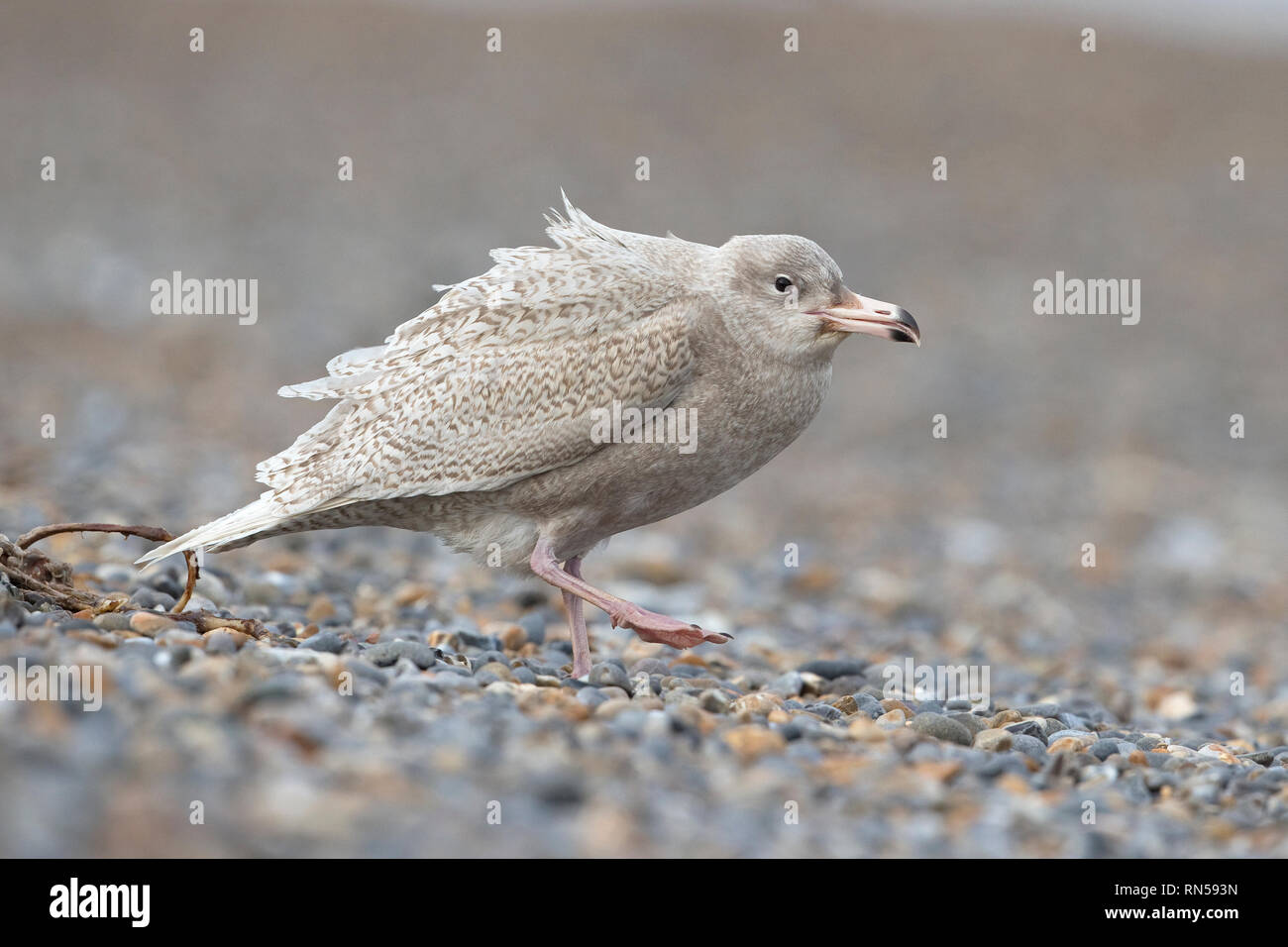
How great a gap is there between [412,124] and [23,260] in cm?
1149

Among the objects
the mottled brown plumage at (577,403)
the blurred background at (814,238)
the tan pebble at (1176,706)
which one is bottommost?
the tan pebble at (1176,706)

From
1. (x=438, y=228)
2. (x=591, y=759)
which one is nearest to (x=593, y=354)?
(x=591, y=759)

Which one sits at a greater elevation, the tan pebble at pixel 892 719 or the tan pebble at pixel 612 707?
the tan pebble at pixel 612 707

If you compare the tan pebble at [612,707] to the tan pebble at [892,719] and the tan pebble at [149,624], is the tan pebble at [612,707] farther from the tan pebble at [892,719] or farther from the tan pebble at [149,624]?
the tan pebble at [149,624]

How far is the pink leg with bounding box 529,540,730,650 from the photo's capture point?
6.66m

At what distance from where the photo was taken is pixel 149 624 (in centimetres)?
598

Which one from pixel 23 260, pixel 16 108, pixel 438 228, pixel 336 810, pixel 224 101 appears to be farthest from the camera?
pixel 224 101

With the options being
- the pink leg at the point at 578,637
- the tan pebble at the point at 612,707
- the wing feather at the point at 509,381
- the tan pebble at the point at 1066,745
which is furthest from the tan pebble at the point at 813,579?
the tan pebble at the point at 612,707

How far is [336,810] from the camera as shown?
13.2 ft

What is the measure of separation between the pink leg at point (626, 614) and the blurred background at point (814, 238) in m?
3.01

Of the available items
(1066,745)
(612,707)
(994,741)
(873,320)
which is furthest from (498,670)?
(1066,745)

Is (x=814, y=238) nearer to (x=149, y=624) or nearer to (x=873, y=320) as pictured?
(x=873, y=320)

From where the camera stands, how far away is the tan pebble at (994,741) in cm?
616
